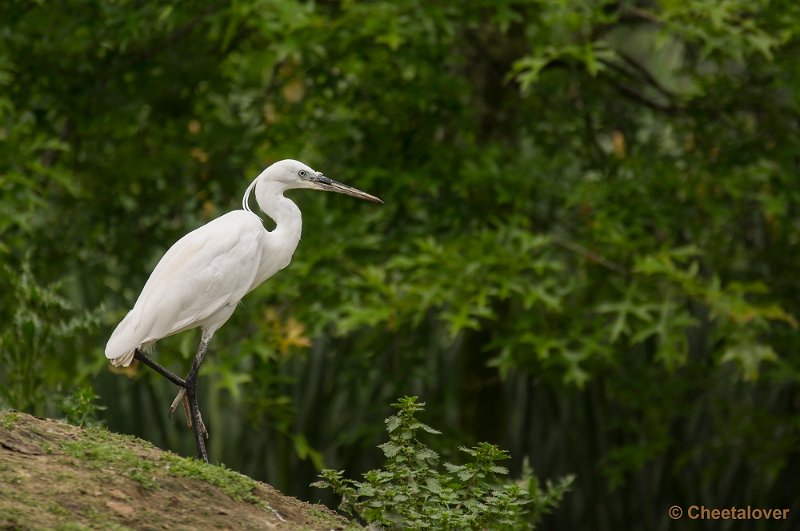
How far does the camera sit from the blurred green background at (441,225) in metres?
5.58

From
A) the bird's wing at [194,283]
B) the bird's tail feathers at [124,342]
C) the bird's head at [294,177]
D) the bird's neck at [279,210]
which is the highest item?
the bird's head at [294,177]

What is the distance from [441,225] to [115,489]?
3.04 metres

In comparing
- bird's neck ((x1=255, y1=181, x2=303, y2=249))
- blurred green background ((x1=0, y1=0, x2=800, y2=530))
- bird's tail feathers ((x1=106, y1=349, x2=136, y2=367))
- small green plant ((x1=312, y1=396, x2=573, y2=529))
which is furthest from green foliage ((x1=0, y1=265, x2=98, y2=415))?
small green plant ((x1=312, y1=396, x2=573, y2=529))

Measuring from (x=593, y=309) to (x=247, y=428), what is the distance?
2.42m

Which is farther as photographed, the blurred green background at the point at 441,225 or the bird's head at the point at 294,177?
the blurred green background at the point at 441,225

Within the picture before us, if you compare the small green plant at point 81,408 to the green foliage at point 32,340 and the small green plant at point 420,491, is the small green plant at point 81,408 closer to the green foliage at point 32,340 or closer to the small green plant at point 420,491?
the green foliage at point 32,340

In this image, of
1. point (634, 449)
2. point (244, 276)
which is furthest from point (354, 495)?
point (634, 449)

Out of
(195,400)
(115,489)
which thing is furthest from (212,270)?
(115,489)

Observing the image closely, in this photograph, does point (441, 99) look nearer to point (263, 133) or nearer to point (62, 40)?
point (263, 133)

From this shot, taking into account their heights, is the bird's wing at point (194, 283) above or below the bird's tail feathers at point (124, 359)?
above

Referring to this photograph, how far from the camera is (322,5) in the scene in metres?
6.64

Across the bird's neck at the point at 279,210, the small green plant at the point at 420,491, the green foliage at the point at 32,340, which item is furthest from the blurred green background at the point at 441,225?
the small green plant at the point at 420,491

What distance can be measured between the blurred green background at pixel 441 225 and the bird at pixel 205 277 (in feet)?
2.52

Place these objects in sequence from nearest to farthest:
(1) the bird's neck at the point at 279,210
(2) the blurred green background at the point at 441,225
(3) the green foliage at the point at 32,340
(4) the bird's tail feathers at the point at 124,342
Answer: (4) the bird's tail feathers at the point at 124,342 → (1) the bird's neck at the point at 279,210 → (3) the green foliage at the point at 32,340 → (2) the blurred green background at the point at 441,225
